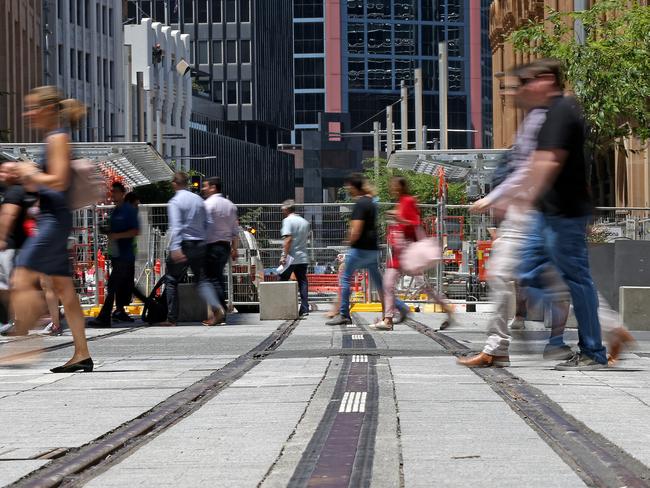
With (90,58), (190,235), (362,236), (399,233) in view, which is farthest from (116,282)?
(90,58)

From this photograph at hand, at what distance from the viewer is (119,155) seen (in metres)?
23.6

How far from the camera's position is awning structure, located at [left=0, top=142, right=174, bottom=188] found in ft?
76.0

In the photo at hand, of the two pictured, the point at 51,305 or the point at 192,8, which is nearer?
the point at 51,305

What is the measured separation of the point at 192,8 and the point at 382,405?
131 meters

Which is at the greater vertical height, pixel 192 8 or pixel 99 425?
pixel 192 8

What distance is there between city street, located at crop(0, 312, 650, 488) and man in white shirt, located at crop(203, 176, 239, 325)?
5.56 meters

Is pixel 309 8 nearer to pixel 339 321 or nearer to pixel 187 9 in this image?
pixel 187 9

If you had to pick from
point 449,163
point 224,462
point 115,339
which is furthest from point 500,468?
point 449,163

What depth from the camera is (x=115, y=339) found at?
15.9m

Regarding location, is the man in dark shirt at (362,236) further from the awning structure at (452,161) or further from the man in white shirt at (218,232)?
the awning structure at (452,161)

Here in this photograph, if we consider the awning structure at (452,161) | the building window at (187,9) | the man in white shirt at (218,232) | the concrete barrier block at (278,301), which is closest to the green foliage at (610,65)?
the awning structure at (452,161)

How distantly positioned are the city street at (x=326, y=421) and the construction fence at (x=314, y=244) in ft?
33.0

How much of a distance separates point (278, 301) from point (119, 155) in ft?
14.7

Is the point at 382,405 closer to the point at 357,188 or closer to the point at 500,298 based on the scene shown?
the point at 500,298
